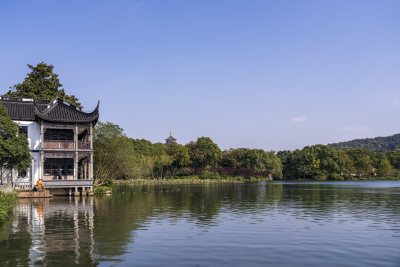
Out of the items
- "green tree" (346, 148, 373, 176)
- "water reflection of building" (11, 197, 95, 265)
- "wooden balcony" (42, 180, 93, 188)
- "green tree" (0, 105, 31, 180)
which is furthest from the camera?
"green tree" (346, 148, 373, 176)

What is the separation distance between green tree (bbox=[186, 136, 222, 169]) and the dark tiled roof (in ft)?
241

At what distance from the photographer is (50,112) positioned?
39.3m

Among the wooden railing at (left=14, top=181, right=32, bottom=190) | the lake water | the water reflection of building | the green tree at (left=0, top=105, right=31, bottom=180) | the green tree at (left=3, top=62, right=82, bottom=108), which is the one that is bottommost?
the lake water

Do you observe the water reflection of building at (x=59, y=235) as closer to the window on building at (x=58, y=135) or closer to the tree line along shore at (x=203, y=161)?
the window on building at (x=58, y=135)

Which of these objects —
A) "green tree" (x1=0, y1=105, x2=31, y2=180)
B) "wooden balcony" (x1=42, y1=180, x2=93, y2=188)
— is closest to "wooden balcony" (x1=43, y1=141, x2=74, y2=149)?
"wooden balcony" (x1=42, y1=180, x2=93, y2=188)

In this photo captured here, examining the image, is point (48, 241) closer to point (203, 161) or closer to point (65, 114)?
point (65, 114)

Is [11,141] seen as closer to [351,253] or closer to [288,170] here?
[351,253]

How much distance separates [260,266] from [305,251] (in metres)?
2.74

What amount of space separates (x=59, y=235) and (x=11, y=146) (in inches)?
514

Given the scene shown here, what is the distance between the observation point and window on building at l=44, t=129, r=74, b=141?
134 feet

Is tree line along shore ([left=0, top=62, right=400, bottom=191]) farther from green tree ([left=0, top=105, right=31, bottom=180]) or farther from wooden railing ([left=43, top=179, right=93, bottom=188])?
green tree ([left=0, top=105, right=31, bottom=180])

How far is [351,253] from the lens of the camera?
1294cm

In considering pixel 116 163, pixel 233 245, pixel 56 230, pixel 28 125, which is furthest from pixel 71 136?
pixel 233 245

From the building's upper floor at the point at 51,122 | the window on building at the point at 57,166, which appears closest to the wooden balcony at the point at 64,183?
the window on building at the point at 57,166
